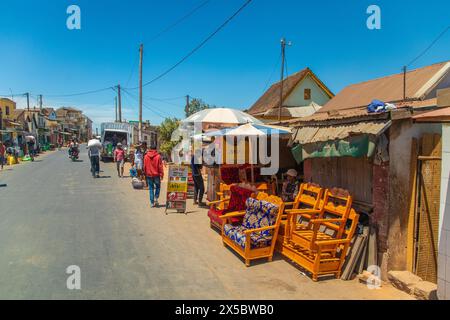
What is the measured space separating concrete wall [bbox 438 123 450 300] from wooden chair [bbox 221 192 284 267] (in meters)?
2.34

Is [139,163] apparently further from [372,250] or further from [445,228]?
[445,228]

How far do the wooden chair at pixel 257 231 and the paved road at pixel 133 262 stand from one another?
0.20 m

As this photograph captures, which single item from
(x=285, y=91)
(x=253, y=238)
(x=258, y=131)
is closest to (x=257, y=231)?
(x=253, y=238)

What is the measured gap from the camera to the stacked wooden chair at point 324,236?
4.80 metres

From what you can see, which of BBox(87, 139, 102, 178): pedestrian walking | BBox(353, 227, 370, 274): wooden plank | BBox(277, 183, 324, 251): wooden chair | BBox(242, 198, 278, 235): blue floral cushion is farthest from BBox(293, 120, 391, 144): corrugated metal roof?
BBox(87, 139, 102, 178): pedestrian walking

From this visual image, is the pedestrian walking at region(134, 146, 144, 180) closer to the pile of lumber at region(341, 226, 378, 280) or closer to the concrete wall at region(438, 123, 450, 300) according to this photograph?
the pile of lumber at region(341, 226, 378, 280)

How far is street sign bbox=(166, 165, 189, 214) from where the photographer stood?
9.10m

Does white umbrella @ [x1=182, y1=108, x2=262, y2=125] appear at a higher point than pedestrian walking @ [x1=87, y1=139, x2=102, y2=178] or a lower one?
higher

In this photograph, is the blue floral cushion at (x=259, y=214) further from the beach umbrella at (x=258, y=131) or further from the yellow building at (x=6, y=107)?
the yellow building at (x=6, y=107)

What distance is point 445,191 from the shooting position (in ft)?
12.7
